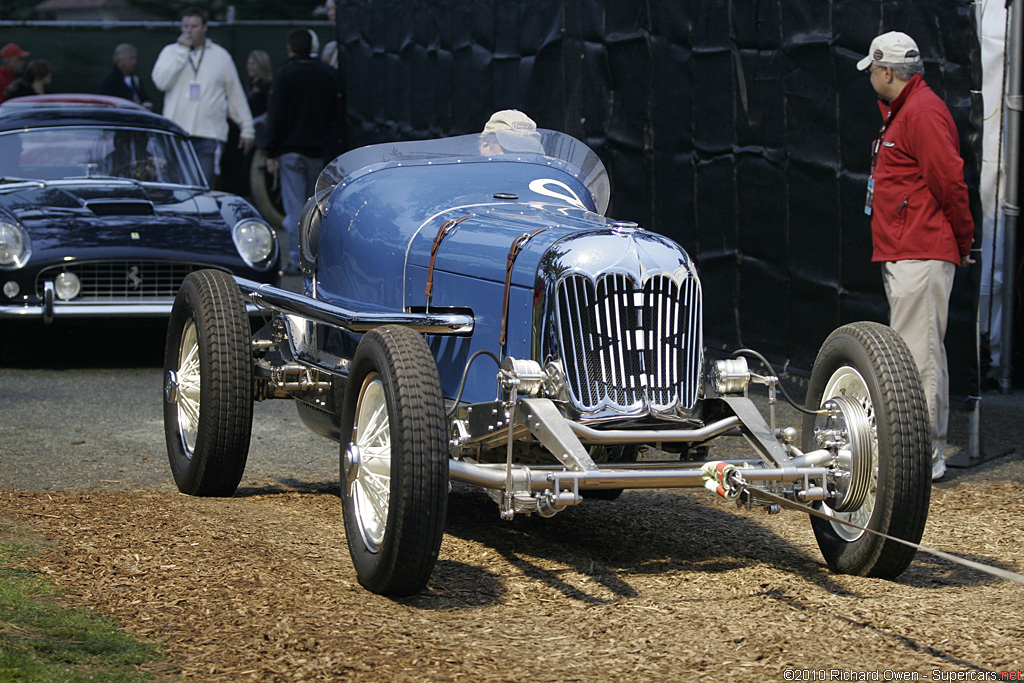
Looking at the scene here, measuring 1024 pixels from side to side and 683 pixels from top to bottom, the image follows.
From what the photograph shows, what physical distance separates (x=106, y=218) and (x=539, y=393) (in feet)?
17.7

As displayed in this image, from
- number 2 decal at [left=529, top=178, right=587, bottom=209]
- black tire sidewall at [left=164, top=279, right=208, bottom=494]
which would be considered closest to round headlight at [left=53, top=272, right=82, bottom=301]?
black tire sidewall at [left=164, top=279, right=208, bottom=494]

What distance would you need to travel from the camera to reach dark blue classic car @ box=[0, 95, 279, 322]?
8711 mm

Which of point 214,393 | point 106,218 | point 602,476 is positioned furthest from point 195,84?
point 602,476

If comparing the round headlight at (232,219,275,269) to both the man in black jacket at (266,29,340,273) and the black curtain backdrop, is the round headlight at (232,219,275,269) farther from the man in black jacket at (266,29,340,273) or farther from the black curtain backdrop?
the man in black jacket at (266,29,340,273)

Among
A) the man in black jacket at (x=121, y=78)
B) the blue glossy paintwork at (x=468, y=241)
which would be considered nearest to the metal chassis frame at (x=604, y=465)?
the blue glossy paintwork at (x=468, y=241)

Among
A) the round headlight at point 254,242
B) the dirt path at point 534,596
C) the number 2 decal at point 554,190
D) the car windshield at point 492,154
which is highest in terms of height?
the car windshield at point 492,154

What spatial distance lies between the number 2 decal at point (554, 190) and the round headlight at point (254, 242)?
146 inches

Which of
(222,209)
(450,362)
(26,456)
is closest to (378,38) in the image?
(222,209)

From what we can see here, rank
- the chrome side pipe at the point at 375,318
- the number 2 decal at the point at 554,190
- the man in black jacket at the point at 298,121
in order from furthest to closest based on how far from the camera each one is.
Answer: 1. the man in black jacket at the point at 298,121
2. the number 2 decal at the point at 554,190
3. the chrome side pipe at the point at 375,318

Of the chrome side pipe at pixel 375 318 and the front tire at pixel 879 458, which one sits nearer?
the front tire at pixel 879 458

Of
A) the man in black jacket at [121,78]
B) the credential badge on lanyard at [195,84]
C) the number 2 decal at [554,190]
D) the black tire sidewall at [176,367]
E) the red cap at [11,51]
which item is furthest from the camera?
the red cap at [11,51]

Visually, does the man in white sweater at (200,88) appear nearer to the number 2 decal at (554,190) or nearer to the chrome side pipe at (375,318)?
the number 2 decal at (554,190)

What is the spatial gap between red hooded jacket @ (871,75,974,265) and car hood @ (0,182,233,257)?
4.74 metres

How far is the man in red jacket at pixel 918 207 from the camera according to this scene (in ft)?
20.1
